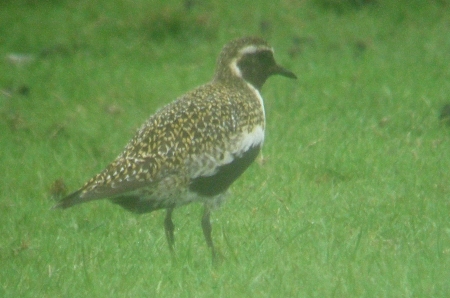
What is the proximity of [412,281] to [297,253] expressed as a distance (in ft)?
3.02

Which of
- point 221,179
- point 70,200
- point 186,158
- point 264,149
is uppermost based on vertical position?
point 186,158

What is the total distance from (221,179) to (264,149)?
2.63 metres

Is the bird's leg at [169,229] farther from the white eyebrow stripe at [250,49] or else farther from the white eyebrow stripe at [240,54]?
the white eyebrow stripe at [250,49]

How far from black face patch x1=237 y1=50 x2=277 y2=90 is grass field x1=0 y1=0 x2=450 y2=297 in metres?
0.96

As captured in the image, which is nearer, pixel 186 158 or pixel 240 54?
pixel 186 158

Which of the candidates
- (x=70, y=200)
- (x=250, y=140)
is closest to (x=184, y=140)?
(x=250, y=140)

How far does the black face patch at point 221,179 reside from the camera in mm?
6805

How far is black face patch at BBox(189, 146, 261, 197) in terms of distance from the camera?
6805 millimetres

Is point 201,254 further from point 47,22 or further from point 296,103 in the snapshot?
point 47,22

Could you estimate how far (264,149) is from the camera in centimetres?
948

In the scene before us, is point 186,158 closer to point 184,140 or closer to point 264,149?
point 184,140

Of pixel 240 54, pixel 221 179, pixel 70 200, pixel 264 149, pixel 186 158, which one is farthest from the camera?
pixel 264 149

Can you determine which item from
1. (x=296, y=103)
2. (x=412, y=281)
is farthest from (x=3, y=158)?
(x=412, y=281)

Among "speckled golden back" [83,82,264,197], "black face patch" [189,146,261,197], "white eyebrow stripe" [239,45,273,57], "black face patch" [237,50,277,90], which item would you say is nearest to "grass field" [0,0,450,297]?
"black face patch" [189,146,261,197]
